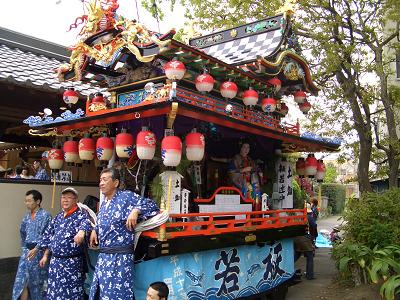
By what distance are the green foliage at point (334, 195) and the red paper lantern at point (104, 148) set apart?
3006 centimetres

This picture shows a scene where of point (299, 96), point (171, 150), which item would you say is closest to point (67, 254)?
point (171, 150)

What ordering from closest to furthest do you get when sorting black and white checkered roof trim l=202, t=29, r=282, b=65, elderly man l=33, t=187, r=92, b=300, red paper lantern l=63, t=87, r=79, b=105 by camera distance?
elderly man l=33, t=187, r=92, b=300 → red paper lantern l=63, t=87, r=79, b=105 → black and white checkered roof trim l=202, t=29, r=282, b=65

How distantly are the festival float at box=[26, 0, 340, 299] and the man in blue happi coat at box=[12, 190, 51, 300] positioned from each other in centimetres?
120

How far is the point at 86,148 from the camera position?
6.80 metres

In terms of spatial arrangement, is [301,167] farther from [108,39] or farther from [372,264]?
[108,39]

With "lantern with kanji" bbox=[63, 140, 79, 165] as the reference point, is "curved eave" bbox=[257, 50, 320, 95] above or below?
above

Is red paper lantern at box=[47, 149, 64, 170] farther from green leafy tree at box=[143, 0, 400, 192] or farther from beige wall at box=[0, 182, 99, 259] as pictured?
green leafy tree at box=[143, 0, 400, 192]

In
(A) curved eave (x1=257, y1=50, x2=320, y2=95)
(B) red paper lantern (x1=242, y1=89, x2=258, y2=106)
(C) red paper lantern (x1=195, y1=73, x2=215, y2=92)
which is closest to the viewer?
(C) red paper lantern (x1=195, y1=73, x2=215, y2=92)

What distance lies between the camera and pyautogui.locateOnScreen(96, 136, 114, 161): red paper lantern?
257 inches

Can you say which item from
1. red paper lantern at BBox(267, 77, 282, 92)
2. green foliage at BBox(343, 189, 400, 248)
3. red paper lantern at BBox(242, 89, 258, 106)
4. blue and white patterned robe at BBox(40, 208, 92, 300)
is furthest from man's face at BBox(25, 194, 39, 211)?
green foliage at BBox(343, 189, 400, 248)

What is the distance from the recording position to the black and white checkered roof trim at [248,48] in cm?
825

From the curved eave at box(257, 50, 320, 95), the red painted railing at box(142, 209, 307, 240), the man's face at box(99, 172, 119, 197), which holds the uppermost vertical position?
the curved eave at box(257, 50, 320, 95)

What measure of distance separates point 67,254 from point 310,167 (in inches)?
229

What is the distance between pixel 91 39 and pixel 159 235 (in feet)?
11.3
